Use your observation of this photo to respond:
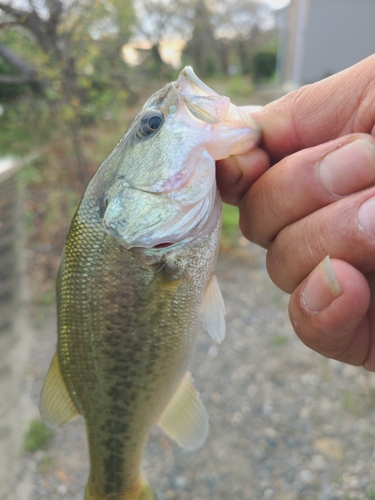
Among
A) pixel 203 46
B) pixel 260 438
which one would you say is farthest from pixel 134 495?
pixel 203 46

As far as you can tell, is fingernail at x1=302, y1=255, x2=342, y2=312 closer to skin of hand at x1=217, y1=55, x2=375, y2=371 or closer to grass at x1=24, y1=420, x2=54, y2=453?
skin of hand at x1=217, y1=55, x2=375, y2=371

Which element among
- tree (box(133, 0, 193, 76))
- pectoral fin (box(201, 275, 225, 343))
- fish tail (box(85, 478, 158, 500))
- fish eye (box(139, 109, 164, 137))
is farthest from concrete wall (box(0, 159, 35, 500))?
tree (box(133, 0, 193, 76))

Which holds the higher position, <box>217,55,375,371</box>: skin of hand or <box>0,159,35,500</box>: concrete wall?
<box>217,55,375,371</box>: skin of hand

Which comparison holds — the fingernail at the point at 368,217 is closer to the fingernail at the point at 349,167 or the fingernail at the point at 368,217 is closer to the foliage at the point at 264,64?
the fingernail at the point at 349,167

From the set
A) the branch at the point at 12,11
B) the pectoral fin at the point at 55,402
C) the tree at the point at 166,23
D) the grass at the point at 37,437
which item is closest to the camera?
the pectoral fin at the point at 55,402

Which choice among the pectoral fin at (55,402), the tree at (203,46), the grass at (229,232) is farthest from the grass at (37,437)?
the tree at (203,46)

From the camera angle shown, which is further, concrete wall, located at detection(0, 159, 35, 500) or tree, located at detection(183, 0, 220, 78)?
tree, located at detection(183, 0, 220, 78)

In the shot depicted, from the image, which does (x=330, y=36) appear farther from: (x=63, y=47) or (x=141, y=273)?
(x=141, y=273)

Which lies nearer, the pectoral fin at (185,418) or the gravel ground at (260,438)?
the pectoral fin at (185,418)
